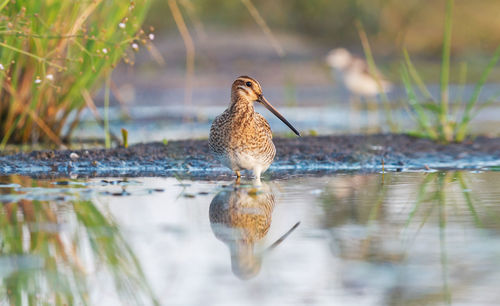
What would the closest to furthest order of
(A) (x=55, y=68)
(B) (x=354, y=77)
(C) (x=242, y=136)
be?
(C) (x=242, y=136), (A) (x=55, y=68), (B) (x=354, y=77)

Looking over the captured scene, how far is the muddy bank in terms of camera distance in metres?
7.07

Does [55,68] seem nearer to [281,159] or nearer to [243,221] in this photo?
[281,159]

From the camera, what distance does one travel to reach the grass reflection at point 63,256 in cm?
326

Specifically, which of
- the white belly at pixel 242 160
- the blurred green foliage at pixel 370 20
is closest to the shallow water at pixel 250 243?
the white belly at pixel 242 160

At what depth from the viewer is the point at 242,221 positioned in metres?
4.70

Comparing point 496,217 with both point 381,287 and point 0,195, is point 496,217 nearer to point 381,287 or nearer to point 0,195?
point 381,287

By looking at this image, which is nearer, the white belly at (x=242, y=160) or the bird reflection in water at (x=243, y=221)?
the bird reflection in water at (x=243, y=221)

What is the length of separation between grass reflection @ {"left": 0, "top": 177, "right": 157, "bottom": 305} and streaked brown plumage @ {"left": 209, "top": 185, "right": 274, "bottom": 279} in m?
0.43

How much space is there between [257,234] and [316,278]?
94 centimetres

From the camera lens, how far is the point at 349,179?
6441 mm

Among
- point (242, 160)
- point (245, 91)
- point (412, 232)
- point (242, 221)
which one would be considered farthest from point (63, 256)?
point (245, 91)

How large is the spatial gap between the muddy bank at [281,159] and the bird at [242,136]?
0.31 metres

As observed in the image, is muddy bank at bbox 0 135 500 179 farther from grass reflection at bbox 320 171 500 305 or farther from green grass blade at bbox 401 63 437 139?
grass reflection at bbox 320 171 500 305

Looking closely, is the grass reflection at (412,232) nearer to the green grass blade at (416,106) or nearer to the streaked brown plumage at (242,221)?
the streaked brown plumage at (242,221)
